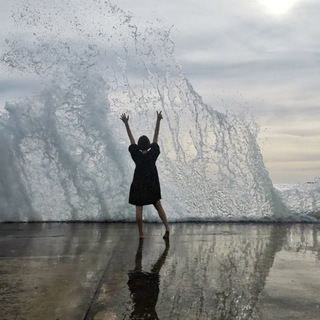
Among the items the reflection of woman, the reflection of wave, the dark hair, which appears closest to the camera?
the reflection of woman

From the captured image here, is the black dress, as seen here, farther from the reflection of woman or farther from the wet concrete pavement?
the reflection of woman

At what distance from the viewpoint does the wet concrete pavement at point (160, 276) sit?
3.24 meters

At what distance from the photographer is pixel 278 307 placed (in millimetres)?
3338

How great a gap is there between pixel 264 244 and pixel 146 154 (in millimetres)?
2147

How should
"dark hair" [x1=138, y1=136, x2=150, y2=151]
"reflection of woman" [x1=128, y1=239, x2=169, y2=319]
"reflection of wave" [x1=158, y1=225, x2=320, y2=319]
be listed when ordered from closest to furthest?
"reflection of woman" [x1=128, y1=239, x2=169, y2=319] → "reflection of wave" [x1=158, y1=225, x2=320, y2=319] → "dark hair" [x1=138, y1=136, x2=150, y2=151]

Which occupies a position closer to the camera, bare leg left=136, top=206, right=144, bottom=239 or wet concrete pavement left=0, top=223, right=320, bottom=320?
wet concrete pavement left=0, top=223, right=320, bottom=320

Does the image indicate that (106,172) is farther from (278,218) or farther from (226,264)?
(226,264)

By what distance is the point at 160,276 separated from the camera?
14.0 feet

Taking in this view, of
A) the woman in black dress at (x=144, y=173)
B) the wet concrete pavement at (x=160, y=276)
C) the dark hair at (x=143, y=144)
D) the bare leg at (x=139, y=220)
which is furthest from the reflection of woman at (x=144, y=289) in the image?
the dark hair at (x=143, y=144)

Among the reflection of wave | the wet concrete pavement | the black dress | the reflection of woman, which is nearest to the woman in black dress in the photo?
the black dress

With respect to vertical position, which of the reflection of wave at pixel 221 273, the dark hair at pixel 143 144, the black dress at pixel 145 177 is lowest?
the reflection of wave at pixel 221 273

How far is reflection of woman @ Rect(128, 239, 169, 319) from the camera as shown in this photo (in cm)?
316

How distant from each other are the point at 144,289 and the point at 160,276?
495mm

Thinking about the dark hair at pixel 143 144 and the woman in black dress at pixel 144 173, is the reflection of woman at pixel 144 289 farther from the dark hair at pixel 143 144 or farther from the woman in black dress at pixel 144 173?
the dark hair at pixel 143 144
